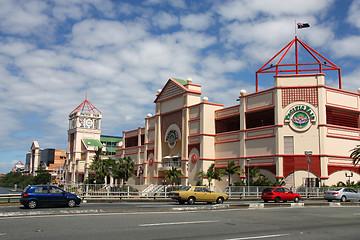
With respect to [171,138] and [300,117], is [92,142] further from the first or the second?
[300,117]

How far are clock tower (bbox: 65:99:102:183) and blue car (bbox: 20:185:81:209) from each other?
81612mm

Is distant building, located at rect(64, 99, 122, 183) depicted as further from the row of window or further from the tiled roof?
the row of window

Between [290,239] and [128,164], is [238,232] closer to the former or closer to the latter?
[290,239]

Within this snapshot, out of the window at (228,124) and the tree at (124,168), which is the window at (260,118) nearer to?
the window at (228,124)

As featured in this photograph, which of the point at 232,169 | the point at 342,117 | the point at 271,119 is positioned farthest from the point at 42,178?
the point at 342,117

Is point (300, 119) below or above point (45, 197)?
above

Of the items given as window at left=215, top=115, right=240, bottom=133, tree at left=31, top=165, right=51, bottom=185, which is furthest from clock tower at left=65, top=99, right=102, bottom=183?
window at left=215, top=115, right=240, bottom=133

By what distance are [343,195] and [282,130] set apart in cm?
1344

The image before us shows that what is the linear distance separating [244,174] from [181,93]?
17.2m

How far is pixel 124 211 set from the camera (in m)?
16.9

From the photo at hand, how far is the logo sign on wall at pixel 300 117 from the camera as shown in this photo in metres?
42.1

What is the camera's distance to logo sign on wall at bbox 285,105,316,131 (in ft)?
138

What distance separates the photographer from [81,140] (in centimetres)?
10869

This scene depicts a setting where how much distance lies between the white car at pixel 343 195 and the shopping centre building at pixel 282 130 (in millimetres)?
7695
